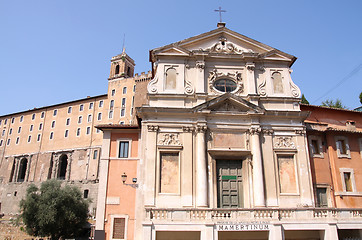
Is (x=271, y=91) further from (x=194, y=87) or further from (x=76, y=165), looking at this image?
(x=76, y=165)

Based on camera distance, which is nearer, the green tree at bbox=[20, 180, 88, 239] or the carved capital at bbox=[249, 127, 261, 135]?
the carved capital at bbox=[249, 127, 261, 135]

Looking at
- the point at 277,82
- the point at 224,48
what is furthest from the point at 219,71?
the point at 277,82

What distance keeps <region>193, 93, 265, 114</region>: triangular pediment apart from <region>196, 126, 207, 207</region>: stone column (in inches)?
53.0

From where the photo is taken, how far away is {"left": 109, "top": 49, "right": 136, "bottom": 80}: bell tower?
245 feet

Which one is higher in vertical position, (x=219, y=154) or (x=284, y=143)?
(x=284, y=143)

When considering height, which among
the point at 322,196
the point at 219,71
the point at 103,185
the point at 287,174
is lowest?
the point at 322,196

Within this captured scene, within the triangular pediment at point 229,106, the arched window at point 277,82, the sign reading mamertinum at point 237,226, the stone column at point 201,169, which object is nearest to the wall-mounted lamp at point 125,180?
the stone column at point 201,169

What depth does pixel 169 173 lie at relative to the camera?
64.7ft

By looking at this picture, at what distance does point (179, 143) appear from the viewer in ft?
66.6

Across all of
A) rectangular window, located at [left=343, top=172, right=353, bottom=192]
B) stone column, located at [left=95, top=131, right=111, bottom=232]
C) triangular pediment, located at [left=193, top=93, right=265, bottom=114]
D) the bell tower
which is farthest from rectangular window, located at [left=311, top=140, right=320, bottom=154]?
the bell tower

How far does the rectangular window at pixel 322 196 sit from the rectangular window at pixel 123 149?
1273 centimetres

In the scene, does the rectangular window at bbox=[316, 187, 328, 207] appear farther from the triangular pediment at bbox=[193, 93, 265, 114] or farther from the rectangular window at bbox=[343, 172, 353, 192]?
the triangular pediment at bbox=[193, 93, 265, 114]

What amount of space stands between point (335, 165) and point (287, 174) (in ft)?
13.4

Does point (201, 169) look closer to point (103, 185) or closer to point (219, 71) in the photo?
point (103, 185)
